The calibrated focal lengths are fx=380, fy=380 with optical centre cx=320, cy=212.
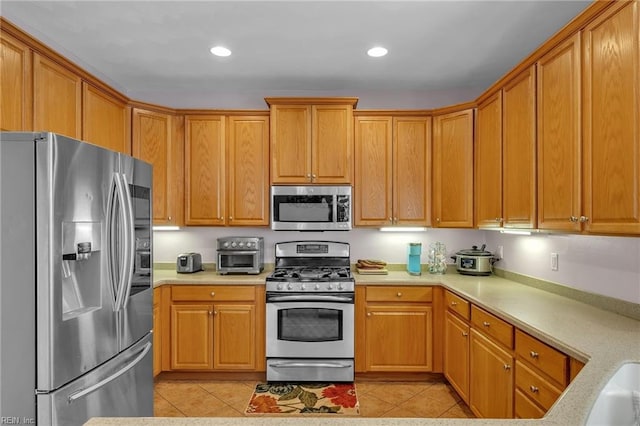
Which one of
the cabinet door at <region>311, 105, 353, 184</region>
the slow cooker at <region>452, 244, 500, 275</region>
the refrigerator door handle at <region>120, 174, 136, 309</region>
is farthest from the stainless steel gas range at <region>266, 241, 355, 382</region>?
the refrigerator door handle at <region>120, 174, 136, 309</region>

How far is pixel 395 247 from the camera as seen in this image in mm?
3889

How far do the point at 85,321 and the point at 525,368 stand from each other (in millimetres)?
2155

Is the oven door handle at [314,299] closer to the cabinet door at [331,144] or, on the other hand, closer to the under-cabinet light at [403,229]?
the under-cabinet light at [403,229]

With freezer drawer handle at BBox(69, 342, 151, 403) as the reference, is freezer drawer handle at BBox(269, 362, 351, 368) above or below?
below

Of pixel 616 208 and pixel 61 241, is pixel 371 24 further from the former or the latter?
pixel 61 241

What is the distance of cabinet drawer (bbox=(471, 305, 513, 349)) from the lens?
2.09m

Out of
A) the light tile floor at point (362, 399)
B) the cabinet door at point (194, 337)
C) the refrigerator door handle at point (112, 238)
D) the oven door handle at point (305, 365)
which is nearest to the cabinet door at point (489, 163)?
the light tile floor at point (362, 399)

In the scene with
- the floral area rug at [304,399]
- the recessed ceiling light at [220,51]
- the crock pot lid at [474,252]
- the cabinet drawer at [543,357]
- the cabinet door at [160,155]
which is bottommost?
the floral area rug at [304,399]

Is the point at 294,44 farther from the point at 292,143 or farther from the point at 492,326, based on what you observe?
the point at 492,326

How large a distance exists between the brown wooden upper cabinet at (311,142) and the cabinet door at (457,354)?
1.51 m

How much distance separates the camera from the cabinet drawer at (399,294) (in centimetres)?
326

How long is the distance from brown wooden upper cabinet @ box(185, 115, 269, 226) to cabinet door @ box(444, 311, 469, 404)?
1856mm

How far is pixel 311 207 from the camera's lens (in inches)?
139

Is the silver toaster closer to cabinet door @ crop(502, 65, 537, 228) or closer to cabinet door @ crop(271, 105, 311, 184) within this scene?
cabinet door @ crop(271, 105, 311, 184)
